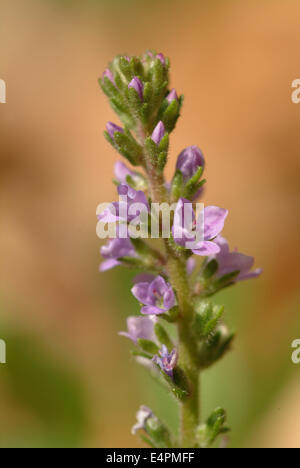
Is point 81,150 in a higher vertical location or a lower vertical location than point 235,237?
higher

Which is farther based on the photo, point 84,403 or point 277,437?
point 84,403

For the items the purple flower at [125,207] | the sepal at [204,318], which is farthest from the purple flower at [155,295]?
the purple flower at [125,207]

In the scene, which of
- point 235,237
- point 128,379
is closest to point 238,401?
point 128,379

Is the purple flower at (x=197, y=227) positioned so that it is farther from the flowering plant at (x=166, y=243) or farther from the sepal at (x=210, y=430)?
the sepal at (x=210, y=430)

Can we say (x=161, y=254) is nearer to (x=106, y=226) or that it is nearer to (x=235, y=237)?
(x=106, y=226)

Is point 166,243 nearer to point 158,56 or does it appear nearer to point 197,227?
point 197,227

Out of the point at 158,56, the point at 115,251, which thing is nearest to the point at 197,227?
the point at 115,251

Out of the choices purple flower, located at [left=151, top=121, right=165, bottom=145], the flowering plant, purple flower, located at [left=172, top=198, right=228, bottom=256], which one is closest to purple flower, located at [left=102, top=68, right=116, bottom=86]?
the flowering plant

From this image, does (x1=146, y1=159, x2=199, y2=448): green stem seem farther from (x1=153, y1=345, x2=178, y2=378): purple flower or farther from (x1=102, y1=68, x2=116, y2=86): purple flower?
(x1=102, y1=68, x2=116, y2=86): purple flower
